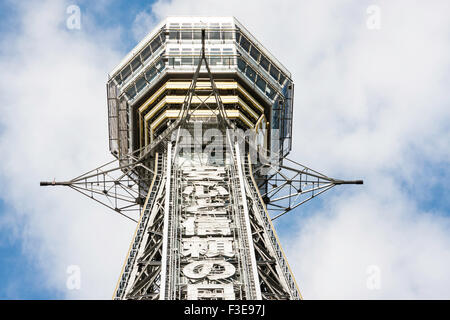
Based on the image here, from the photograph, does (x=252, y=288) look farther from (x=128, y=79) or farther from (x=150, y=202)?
(x=128, y=79)

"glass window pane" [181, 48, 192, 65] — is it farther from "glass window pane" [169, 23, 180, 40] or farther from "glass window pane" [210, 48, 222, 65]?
"glass window pane" [169, 23, 180, 40]

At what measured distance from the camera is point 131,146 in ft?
297

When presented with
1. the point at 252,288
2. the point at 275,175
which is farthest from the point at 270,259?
the point at 275,175

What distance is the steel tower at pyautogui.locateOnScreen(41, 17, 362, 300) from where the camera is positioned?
6184 centimetres

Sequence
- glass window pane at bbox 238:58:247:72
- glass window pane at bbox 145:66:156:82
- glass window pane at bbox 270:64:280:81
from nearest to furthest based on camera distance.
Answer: glass window pane at bbox 145:66:156:82, glass window pane at bbox 238:58:247:72, glass window pane at bbox 270:64:280:81

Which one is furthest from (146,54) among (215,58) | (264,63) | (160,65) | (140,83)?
(264,63)

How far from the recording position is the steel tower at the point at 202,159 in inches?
2435

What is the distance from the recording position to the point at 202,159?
82688 mm

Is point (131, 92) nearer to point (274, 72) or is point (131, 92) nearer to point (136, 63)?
point (136, 63)

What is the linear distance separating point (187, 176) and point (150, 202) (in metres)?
5.65

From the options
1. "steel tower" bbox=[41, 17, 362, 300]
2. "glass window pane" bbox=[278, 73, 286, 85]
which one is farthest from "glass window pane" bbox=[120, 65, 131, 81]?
"glass window pane" bbox=[278, 73, 286, 85]

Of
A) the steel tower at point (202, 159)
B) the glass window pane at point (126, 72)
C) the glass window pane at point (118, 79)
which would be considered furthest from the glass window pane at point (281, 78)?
the glass window pane at point (118, 79)

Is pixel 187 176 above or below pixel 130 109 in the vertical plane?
below
